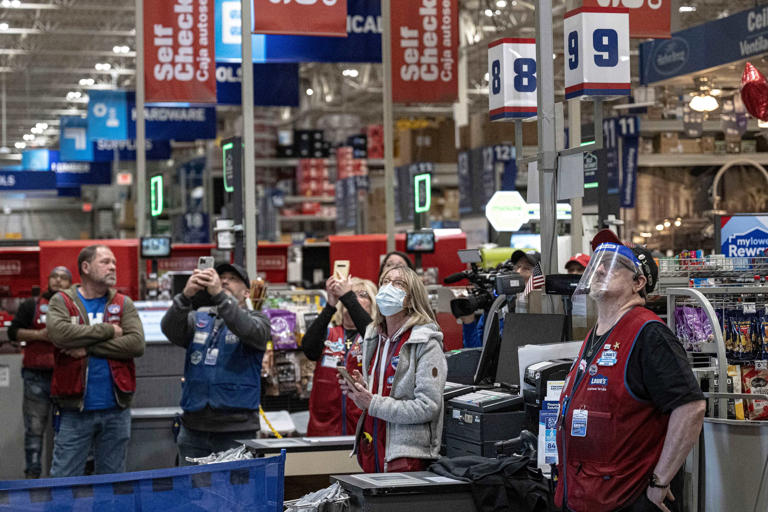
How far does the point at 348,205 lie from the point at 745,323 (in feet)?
64.6

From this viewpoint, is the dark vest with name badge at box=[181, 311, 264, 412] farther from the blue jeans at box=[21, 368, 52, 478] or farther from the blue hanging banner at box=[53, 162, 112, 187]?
the blue hanging banner at box=[53, 162, 112, 187]

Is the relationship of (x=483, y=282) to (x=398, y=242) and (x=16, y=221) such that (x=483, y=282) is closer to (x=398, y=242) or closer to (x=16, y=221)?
(x=398, y=242)

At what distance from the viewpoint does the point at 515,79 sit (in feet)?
21.2

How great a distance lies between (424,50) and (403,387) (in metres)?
8.14

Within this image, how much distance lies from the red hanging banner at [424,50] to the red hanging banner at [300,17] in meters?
2.10

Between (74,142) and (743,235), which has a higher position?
(74,142)

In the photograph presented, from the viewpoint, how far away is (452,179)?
2327 cm

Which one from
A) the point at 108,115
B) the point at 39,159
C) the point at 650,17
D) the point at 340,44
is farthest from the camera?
the point at 39,159

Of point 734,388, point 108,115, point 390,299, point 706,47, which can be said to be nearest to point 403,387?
point 390,299

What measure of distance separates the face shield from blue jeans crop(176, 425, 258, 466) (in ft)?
9.01

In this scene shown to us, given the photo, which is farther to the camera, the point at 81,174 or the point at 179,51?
the point at 81,174

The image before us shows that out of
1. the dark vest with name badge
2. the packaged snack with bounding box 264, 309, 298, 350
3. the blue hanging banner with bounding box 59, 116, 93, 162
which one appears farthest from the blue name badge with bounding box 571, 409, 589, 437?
the blue hanging banner with bounding box 59, 116, 93, 162

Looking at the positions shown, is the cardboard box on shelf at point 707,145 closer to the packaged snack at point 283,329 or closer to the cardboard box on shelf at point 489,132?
the cardboard box on shelf at point 489,132

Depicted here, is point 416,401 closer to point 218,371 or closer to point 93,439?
point 218,371
